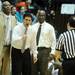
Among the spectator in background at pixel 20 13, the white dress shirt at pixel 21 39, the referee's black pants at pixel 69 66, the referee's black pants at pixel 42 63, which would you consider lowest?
the referee's black pants at pixel 42 63

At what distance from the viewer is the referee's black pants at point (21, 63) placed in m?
11.8

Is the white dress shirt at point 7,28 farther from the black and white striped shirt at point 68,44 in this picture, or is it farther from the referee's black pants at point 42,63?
the black and white striped shirt at point 68,44

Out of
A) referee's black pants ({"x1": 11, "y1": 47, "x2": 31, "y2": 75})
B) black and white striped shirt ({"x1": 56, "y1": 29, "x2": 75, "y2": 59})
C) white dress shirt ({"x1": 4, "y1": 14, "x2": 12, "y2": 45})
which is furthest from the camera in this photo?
white dress shirt ({"x1": 4, "y1": 14, "x2": 12, "y2": 45})

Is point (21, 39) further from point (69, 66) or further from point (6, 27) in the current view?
point (69, 66)

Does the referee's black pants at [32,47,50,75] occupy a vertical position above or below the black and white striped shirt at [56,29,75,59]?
below

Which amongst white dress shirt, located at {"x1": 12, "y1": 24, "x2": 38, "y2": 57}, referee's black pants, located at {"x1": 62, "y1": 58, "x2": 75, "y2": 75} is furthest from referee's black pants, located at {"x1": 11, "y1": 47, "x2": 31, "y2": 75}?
referee's black pants, located at {"x1": 62, "y1": 58, "x2": 75, "y2": 75}

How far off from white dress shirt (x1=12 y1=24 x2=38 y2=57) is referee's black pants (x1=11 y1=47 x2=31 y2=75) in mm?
123

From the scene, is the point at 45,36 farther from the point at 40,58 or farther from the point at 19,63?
the point at 19,63

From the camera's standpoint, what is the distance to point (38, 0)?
2019 centimetres

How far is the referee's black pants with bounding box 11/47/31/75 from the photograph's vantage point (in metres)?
11.8

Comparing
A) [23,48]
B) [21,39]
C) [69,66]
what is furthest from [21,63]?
[69,66]

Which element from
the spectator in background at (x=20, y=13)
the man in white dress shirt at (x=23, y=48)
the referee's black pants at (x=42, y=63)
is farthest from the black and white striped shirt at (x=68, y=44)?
the spectator in background at (x=20, y=13)

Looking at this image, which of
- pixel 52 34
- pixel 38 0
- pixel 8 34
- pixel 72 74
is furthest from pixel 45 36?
pixel 38 0

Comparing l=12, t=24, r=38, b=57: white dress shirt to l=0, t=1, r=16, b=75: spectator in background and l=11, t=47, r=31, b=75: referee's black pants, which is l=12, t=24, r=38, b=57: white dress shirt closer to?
l=11, t=47, r=31, b=75: referee's black pants
